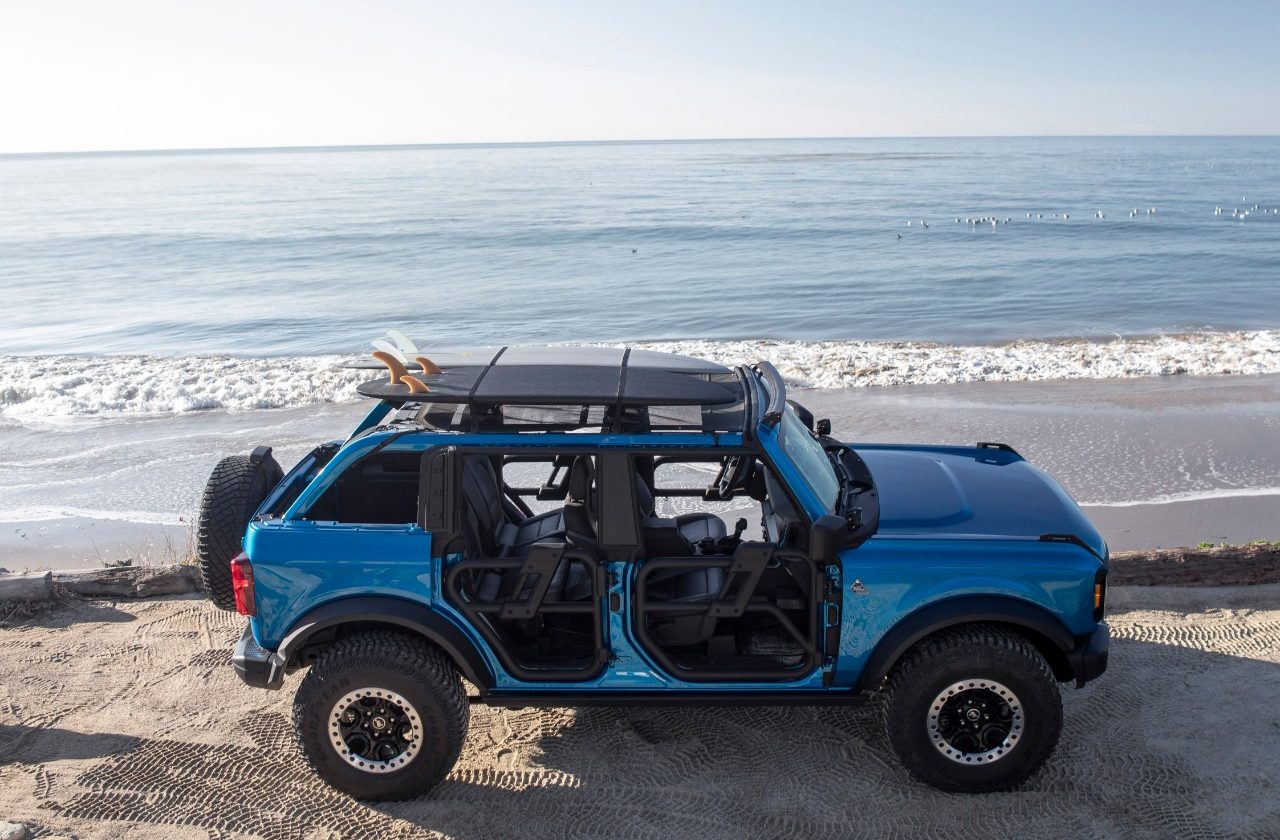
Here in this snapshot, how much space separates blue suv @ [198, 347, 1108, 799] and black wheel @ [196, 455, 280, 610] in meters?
0.47

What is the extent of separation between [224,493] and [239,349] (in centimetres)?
1703

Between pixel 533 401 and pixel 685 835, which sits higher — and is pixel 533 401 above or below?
above

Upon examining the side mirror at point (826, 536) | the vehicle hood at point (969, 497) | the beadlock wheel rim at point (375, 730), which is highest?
the side mirror at point (826, 536)

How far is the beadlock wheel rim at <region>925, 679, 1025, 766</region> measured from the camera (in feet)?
14.9

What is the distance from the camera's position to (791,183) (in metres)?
74.6

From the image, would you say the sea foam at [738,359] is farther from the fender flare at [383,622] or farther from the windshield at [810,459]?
the fender flare at [383,622]

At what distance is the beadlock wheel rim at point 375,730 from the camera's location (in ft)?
15.0

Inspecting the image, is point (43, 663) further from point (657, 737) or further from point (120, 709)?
point (657, 737)

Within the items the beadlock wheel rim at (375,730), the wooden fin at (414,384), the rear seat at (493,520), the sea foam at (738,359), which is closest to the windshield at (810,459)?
the rear seat at (493,520)

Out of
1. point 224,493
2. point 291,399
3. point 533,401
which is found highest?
point 533,401

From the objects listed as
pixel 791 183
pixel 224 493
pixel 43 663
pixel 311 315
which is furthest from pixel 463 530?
pixel 791 183

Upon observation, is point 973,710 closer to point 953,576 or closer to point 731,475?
point 953,576

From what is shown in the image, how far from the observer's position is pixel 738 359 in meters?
18.7

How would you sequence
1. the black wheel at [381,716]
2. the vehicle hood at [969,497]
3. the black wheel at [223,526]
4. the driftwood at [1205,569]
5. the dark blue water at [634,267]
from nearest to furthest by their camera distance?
the black wheel at [381,716]
the vehicle hood at [969,497]
the black wheel at [223,526]
the driftwood at [1205,569]
the dark blue water at [634,267]
